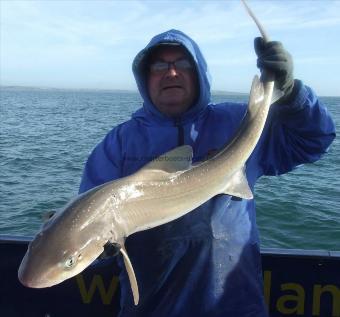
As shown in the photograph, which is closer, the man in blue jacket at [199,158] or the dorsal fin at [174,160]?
the dorsal fin at [174,160]

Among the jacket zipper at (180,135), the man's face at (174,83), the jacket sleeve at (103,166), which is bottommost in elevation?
the jacket sleeve at (103,166)

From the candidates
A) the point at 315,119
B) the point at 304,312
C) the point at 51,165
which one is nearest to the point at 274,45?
the point at 315,119

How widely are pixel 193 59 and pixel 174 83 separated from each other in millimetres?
265

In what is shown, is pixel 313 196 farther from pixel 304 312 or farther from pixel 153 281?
pixel 153 281

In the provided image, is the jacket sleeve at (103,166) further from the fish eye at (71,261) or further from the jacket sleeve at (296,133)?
the jacket sleeve at (296,133)

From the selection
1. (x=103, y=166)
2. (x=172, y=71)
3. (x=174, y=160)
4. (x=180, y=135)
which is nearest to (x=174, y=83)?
(x=172, y=71)

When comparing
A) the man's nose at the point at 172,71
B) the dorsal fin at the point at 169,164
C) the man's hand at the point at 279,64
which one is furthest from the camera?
the man's nose at the point at 172,71

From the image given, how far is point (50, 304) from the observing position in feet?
17.6

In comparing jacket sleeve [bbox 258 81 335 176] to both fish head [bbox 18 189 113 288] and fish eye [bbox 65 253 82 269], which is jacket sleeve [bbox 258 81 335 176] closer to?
fish head [bbox 18 189 113 288]

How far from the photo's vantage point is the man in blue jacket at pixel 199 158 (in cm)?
369

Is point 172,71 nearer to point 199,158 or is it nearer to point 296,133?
point 199,158

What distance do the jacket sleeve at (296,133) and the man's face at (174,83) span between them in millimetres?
725

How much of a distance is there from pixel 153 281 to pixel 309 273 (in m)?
1.99

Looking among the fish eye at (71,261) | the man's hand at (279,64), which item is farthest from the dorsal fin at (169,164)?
the man's hand at (279,64)
